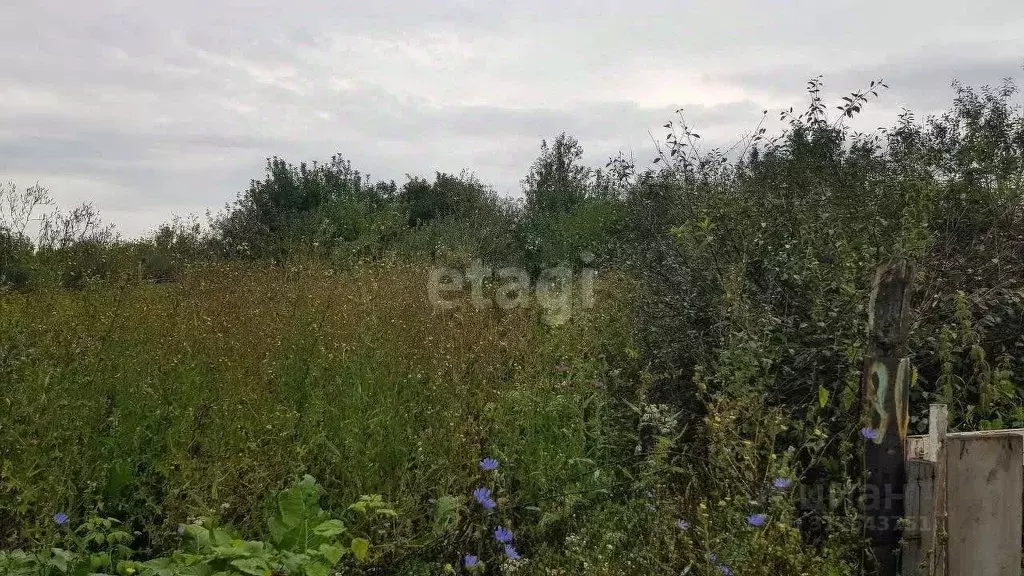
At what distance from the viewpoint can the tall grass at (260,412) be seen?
318 centimetres

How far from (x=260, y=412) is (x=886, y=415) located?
2.94 meters

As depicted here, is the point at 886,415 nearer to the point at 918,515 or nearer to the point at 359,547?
the point at 918,515

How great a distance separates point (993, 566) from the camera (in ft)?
7.78

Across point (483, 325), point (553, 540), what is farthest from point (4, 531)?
point (483, 325)

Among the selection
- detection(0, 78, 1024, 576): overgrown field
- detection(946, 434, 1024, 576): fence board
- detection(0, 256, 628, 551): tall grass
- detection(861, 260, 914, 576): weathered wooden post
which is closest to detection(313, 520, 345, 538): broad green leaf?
detection(0, 78, 1024, 576): overgrown field

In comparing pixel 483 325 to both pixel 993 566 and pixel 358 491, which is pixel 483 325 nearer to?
pixel 358 491

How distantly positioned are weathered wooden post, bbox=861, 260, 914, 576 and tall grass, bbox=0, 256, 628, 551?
4.09 feet

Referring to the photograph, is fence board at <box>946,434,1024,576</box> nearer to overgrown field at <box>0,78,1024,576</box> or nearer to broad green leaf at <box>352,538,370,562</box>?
overgrown field at <box>0,78,1024,576</box>

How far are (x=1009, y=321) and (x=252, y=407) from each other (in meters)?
4.23

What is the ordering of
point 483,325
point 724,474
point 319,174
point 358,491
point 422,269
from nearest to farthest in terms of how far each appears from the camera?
point 724,474
point 358,491
point 483,325
point 422,269
point 319,174

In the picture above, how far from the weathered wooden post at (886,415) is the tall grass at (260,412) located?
125 cm

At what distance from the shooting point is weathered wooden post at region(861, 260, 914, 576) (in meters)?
2.61

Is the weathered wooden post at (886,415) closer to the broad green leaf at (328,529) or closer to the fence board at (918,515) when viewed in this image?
the fence board at (918,515)

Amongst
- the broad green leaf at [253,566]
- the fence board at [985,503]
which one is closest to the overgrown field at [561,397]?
the broad green leaf at [253,566]
